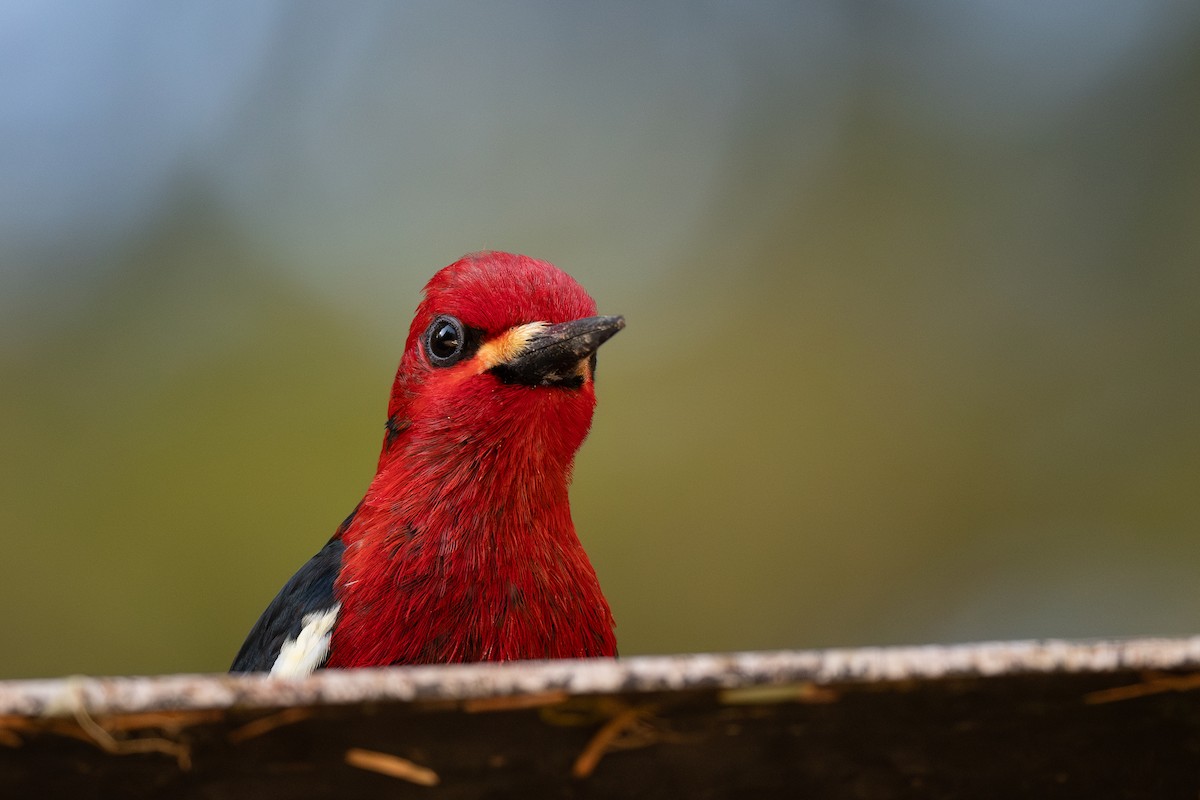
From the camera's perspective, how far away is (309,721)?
0.77m

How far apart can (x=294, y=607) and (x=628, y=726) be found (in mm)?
1359

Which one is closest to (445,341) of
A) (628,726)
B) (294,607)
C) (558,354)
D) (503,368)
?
(503,368)

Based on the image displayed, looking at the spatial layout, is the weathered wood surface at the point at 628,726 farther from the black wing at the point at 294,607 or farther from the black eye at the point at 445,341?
the black eye at the point at 445,341

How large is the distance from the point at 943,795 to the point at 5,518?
4.52 metres

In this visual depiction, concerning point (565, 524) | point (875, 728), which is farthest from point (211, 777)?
point (565, 524)

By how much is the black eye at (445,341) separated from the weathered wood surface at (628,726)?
1429mm

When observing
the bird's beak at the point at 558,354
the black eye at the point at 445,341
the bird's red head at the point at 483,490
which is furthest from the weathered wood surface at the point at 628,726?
the black eye at the point at 445,341

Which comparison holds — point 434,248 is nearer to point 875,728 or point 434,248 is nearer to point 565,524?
point 565,524

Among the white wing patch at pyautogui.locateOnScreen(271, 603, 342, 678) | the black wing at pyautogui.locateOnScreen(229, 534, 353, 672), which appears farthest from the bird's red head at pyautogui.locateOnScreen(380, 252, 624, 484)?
the white wing patch at pyautogui.locateOnScreen(271, 603, 342, 678)

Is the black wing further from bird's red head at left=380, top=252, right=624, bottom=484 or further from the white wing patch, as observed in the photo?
bird's red head at left=380, top=252, right=624, bottom=484

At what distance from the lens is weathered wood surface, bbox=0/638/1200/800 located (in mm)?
756

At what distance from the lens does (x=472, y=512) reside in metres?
2.02

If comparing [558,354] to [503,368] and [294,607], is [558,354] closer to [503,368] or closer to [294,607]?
[503,368]

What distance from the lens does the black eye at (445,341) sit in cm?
224
